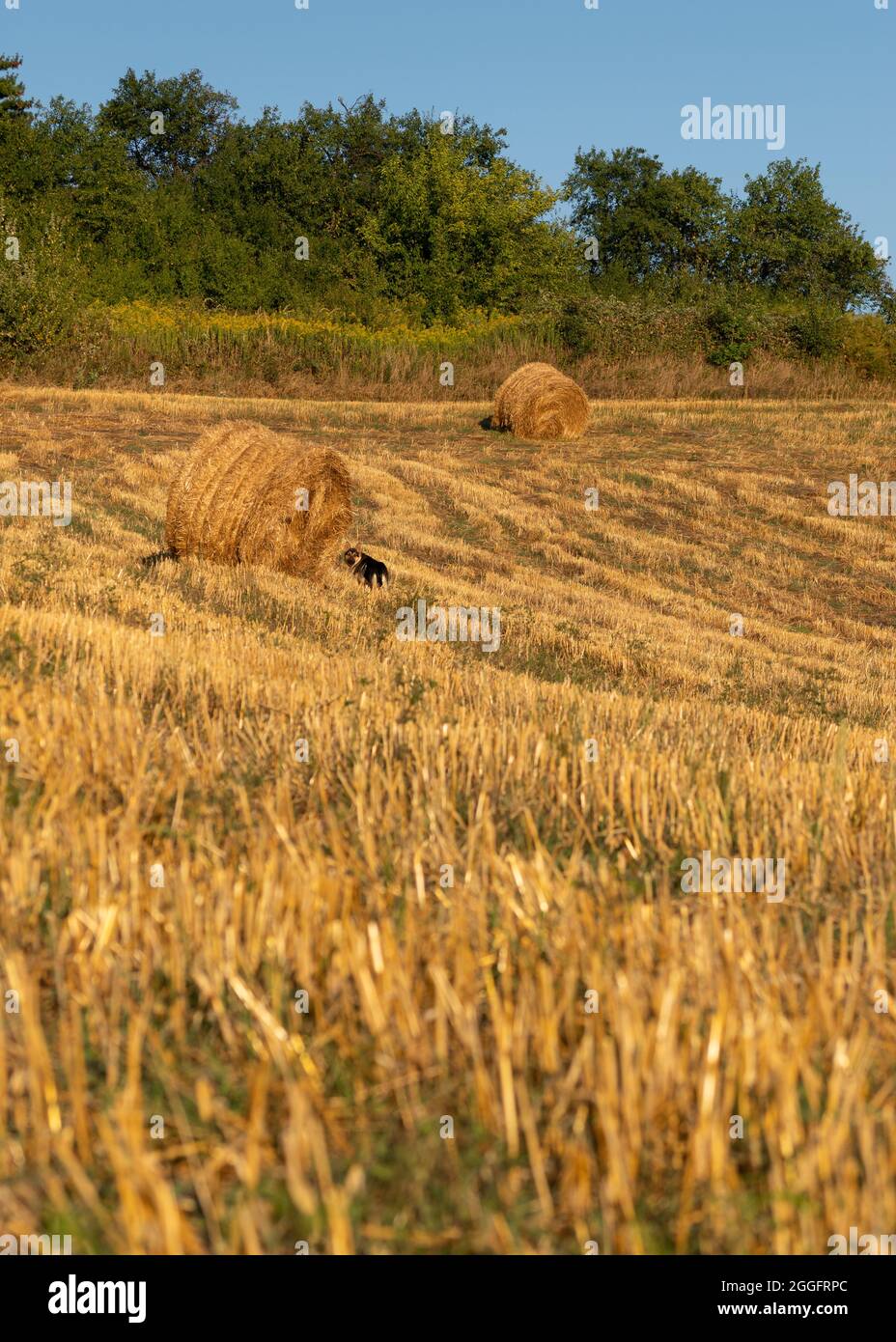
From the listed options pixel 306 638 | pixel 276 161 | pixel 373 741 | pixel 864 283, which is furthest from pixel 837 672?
pixel 864 283

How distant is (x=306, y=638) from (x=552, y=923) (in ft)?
25.7

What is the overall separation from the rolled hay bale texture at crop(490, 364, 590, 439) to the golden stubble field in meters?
20.2

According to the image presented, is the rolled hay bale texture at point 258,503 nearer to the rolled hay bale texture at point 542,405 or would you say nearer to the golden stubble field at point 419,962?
the golden stubble field at point 419,962

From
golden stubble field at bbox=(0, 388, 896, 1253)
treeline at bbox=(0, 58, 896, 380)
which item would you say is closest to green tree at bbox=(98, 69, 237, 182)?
treeline at bbox=(0, 58, 896, 380)

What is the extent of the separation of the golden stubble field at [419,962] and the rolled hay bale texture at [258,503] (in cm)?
588

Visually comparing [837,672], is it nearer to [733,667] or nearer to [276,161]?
[733,667]

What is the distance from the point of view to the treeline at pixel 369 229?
4856 cm

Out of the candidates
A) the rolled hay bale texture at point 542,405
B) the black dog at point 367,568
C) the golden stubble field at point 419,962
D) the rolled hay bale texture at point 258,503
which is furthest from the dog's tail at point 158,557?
the rolled hay bale texture at point 542,405

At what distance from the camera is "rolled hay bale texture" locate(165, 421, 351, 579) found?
605 inches

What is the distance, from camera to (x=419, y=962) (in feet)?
11.5

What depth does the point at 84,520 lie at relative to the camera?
17.2 meters

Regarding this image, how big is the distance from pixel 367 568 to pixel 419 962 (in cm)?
1272

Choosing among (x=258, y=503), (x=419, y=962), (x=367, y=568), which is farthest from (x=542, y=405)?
(x=419, y=962)

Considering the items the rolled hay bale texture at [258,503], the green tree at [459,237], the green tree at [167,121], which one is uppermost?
the green tree at [167,121]
